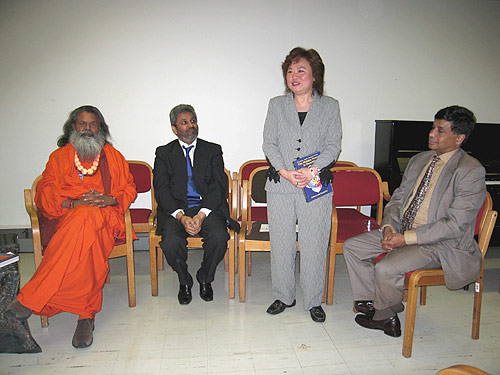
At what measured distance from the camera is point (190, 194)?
9.91ft

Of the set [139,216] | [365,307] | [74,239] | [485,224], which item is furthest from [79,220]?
[485,224]

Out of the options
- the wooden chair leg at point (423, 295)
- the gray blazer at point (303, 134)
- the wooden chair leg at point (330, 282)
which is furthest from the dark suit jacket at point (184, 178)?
the wooden chair leg at point (423, 295)

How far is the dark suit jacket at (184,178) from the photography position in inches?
116

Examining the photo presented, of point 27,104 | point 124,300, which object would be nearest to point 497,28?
point 124,300

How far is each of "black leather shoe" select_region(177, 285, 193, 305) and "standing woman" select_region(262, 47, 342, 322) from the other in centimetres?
77

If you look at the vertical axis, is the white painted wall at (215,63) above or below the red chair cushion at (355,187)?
above

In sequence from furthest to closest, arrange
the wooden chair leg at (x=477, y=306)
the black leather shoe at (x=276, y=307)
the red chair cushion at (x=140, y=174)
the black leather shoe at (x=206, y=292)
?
the red chair cushion at (x=140, y=174), the black leather shoe at (x=206, y=292), the black leather shoe at (x=276, y=307), the wooden chair leg at (x=477, y=306)

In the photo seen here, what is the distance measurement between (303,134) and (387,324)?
137 centimetres

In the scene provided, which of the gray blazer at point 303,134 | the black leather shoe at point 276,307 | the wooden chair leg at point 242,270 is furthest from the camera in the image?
the wooden chair leg at point 242,270

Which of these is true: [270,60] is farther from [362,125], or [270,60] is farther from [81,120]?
[81,120]

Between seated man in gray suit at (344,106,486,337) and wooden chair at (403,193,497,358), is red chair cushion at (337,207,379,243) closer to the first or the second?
seated man in gray suit at (344,106,486,337)

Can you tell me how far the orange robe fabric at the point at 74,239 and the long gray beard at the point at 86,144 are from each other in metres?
0.06

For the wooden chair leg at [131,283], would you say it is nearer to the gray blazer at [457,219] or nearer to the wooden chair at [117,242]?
the wooden chair at [117,242]

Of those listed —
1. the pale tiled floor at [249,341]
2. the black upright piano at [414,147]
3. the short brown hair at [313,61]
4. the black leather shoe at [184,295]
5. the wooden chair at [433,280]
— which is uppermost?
the short brown hair at [313,61]
